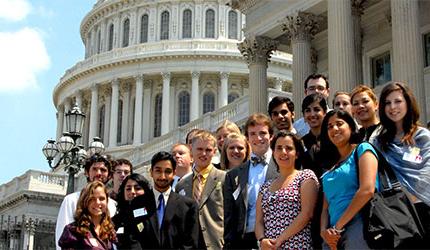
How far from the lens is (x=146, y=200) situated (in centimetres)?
770

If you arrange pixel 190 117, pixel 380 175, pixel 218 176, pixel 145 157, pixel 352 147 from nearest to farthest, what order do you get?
1. pixel 380 175
2. pixel 352 147
3. pixel 218 176
4. pixel 145 157
5. pixel 190 117

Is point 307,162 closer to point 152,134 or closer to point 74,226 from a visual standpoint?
point 74,226

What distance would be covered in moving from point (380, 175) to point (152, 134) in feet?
189

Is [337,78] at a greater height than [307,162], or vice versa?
[337,78]

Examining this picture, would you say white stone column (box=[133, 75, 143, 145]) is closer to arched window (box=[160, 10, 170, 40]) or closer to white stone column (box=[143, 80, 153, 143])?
white stone column (box=[143, 80, 153, 143])

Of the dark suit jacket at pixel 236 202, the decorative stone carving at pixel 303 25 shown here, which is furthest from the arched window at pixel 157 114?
the dark suit jacket at pixel 236 202

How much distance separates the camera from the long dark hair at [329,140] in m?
6.88

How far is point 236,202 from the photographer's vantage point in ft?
25.4

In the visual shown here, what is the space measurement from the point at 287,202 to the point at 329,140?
72 centimetres

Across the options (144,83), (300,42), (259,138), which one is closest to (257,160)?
(259,138)

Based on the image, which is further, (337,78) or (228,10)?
(228,10)

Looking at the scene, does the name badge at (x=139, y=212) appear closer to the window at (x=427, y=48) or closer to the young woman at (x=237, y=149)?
the young woman at (x=237, y=149)

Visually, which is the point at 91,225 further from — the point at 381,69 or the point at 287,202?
the point at 381,69

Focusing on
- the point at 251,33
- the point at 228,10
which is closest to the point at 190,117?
Result: the point at 228,10
